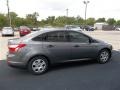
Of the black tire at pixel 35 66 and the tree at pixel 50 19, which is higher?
the tree at pixel 50 19

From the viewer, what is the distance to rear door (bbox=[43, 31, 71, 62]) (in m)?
6.21

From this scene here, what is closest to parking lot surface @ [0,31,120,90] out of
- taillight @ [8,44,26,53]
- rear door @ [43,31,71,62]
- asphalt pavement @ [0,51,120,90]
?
asphalt pavement @ [0,51,120,90]

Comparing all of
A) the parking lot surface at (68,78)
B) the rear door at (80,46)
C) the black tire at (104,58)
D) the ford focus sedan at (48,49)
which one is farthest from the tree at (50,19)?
the parking lot surface at (68,78)

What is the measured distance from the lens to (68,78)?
5688 mm

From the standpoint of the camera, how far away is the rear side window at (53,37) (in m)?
6.22

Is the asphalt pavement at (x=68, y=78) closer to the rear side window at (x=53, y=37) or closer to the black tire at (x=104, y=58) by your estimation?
the black tire at (x=104, y=58)

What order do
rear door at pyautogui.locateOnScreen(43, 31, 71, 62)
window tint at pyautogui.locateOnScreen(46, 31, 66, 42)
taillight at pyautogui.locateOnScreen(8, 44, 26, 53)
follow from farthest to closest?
window tint at pyautogui.locateOnScreen(46, 31, 66, 42) < rear door at pyautogui.locateOnScreen(43, 31, 71, 62) < taillight at pyautogui.locateOnScreen(8, 44, 26, 53)

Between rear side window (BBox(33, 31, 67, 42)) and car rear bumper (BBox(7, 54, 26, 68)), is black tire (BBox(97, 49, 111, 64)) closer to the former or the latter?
rear side window (BBox(33, 31, 67, 42))

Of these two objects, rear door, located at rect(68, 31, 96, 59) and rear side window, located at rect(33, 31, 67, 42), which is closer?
rear side window, located at rect(33, 31, 67, 42)

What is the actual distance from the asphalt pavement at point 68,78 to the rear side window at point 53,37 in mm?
1090

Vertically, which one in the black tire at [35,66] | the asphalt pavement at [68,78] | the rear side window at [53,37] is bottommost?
the asphalt pavement at [68,78]

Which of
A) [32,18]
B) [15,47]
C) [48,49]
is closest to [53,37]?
[48,49]

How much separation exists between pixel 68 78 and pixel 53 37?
1.54m

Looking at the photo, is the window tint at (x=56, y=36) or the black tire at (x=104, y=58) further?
the black tire at (x=104, y=58)
